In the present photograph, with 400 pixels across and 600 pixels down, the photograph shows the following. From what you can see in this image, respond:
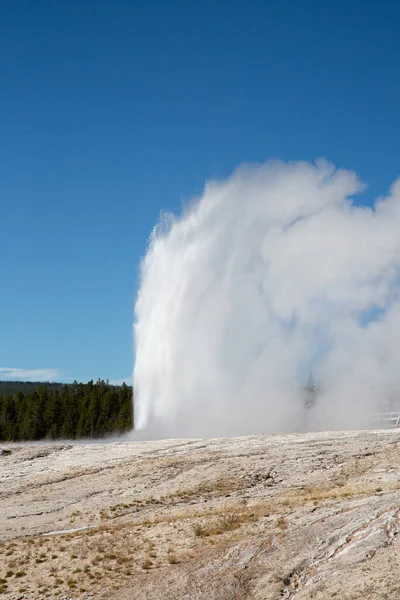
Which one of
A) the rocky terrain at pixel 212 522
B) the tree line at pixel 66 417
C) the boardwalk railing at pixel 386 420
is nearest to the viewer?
the rocky terrain at pixel 212 522

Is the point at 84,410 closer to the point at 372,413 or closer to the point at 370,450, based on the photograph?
the point at 372,413

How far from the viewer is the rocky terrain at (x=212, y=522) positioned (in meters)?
16.2

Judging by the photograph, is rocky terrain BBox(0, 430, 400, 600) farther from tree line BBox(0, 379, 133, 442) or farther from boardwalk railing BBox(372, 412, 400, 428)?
tree line BBox(0, 379, 133, 442)

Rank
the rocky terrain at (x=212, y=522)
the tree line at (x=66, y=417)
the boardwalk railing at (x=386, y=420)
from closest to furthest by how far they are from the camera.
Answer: the rocky terrain at (x=212, y=522), the boardwalk railing at (x=386, y=420), the tree line at (x=66, y=417)

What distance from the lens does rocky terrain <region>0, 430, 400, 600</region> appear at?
53.2 feet

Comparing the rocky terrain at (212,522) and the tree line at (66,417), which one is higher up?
the tree line at (66,417)

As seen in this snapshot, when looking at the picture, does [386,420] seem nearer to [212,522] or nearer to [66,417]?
[212,522]

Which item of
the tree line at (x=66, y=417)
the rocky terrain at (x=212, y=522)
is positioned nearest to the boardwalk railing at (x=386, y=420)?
the rocky terrain at (x=212, y=522)

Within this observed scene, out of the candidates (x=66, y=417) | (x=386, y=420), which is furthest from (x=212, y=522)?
(x=66, y=417)

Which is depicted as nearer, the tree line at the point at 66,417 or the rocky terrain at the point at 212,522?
the rocky terrain at the point at 212,522

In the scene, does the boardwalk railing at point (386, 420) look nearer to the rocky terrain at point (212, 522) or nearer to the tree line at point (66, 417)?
the rocky terrain at point (212, 522)

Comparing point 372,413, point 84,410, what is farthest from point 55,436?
point 372,413

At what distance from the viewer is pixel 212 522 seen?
866 inches

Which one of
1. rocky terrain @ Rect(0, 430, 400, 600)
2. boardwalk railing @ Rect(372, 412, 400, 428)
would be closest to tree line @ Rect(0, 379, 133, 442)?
boardwalk railing @ Rect(372, 412, 400, 428)
